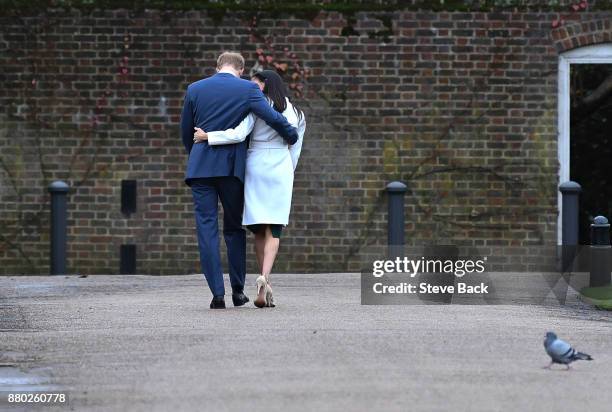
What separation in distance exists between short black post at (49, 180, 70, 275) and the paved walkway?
3907 mm

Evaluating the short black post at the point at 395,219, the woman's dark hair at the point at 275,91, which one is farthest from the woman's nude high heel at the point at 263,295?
the short black post at the point at 395,219

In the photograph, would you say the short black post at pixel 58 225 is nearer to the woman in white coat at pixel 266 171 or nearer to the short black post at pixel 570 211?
the short black post at pixel 570 211

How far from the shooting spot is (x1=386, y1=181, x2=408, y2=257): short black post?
14.4m

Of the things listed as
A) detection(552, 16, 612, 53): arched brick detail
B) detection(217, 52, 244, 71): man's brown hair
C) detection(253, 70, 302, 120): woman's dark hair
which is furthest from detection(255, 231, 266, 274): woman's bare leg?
detection(552, 16, 612, 53): arched brick detail

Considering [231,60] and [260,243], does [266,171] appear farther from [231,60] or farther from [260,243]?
[231,60]

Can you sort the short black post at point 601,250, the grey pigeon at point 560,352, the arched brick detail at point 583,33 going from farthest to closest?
1. the arched brick detail at point 583,33
2. the short black post at point 601,250
3. the grey pigeon at point 560,352

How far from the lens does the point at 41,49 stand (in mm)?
16000

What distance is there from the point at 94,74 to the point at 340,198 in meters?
2.91

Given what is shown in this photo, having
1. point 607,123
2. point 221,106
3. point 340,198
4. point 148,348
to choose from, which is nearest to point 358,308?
point 221,106

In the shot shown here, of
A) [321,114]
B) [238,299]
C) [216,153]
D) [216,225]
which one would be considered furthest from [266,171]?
[321,114]

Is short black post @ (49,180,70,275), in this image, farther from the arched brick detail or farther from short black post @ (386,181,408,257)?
the arched brick detail

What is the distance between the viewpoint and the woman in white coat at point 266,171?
995 cm

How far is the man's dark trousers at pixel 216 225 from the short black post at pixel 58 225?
16.6 ft

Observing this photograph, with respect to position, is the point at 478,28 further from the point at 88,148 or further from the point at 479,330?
the point at 479,330
